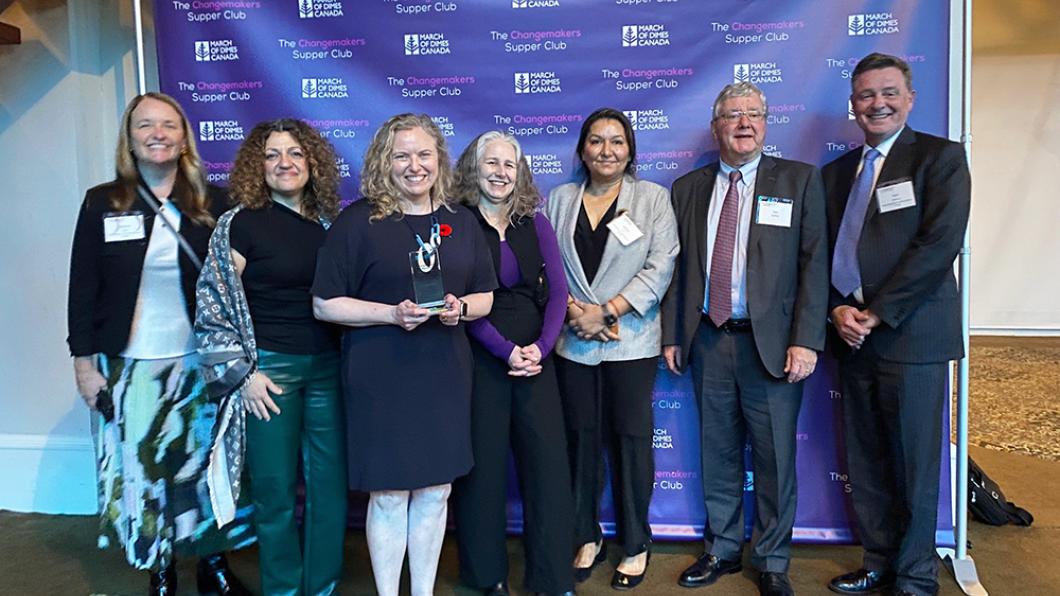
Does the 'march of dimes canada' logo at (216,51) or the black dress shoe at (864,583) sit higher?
the 'march of dimes canada' logo at (216,51)

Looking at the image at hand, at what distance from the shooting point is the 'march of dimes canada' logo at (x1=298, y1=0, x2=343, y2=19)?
2.84 m

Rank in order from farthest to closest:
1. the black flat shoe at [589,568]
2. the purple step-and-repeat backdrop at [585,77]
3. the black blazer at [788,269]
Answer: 1. the purple step-and-repeat backdrop at [585,77]
2. the black flat shoe at [589,568]
3. the black blazer at [788,269]

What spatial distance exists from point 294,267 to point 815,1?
2.17 m

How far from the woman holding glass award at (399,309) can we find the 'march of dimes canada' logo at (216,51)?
4.35ft

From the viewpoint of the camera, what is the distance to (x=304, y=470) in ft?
7.30

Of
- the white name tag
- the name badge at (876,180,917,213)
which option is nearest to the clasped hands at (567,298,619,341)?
the white name tag

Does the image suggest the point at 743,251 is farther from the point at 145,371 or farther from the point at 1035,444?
the point at 1035,444

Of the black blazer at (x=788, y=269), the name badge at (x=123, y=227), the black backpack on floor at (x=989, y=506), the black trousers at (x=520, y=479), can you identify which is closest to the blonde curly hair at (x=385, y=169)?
the black trousers at (x=520, y=479)

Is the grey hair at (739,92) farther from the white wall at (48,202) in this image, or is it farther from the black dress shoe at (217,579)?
the white wall at (48,202)

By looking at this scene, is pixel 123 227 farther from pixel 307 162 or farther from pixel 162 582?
pixel 162 582

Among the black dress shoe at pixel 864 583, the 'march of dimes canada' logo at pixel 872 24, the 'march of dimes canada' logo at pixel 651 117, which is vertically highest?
the 'march of dimes canada' logo at pixel 872 24

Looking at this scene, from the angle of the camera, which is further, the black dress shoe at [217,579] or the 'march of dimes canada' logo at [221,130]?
the 'march of dimes canada' logo at [221,130]

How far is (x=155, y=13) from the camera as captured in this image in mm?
2900

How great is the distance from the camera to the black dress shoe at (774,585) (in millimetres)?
2369
